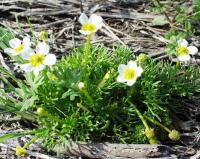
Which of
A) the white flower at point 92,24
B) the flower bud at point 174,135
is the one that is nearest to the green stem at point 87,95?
the white flower at point 92,24

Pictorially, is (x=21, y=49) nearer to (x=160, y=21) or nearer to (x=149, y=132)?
(x=149, y=132)

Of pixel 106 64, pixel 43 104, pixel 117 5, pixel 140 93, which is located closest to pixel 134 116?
pixel 140 93

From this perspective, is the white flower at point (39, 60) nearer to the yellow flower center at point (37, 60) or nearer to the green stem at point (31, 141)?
the yellow flower center at point (37, 60)

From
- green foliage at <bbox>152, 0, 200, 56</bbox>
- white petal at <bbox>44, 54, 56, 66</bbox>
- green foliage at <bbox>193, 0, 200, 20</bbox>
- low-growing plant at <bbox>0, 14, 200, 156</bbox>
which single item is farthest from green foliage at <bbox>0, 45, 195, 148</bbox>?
green foliage at <bbox>193, 0, 200, 20</bbox>

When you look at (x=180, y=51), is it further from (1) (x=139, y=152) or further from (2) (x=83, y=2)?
(2) (x=83, y=2)

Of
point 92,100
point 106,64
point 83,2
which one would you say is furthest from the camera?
point 83,2

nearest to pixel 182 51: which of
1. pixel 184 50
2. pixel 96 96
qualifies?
pixel 184 50

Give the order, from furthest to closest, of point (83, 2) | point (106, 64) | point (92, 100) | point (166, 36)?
point (83, 2), point (166, 36), point (106, 64), point (92, 100)
